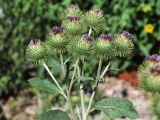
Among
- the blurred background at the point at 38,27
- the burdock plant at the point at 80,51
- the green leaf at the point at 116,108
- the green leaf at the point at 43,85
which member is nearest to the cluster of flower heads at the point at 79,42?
the burdock plant at the point at 80,51

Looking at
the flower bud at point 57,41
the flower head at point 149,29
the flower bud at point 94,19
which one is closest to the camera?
the flower bud at point 57,41

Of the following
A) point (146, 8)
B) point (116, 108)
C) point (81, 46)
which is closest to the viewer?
point (81, 46)

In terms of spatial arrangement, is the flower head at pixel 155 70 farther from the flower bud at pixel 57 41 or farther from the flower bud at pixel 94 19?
the flower bud at pixel 57 41

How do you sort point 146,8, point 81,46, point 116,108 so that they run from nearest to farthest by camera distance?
→ point 81,46
point 116,108
point 146,8

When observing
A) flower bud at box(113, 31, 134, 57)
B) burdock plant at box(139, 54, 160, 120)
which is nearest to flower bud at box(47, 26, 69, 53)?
flower bud at box(113, 31, 134, 57)

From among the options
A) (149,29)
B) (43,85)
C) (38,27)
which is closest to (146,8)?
(149,29)

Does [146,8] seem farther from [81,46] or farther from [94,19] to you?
[81,46]

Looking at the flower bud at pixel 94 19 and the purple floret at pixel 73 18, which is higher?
the purple floret at pixel 73 18
